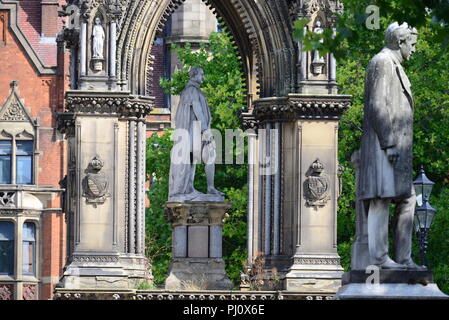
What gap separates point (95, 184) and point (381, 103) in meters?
14.0

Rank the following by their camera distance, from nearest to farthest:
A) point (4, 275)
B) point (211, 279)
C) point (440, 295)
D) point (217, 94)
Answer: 1. point (440, 295)
2. point (211, 279)
3. point (217, 94)
4. point (4, 275)

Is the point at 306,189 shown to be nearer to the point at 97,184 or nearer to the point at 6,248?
the point at 97,184

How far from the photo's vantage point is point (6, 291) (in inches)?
2751

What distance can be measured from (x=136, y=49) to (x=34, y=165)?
34631 millimetres

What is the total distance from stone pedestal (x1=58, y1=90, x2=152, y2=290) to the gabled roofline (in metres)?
34.8

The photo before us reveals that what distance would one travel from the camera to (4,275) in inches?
2790

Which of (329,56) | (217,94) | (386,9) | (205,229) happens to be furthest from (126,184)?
(217,94)

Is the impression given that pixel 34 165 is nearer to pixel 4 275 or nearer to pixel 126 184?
pixel 4 275

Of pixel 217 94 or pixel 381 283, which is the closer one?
pixel 381 283

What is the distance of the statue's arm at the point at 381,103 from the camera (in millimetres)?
23984

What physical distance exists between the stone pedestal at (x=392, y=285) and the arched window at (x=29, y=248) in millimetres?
48335

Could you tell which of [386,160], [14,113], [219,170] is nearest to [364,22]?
[386,160]

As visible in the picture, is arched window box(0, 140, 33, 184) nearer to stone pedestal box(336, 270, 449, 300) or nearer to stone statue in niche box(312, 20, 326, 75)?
stone statue in niche box(312, 20, 326, 75)

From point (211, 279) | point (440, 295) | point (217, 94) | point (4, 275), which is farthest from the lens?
point (4, 275)
